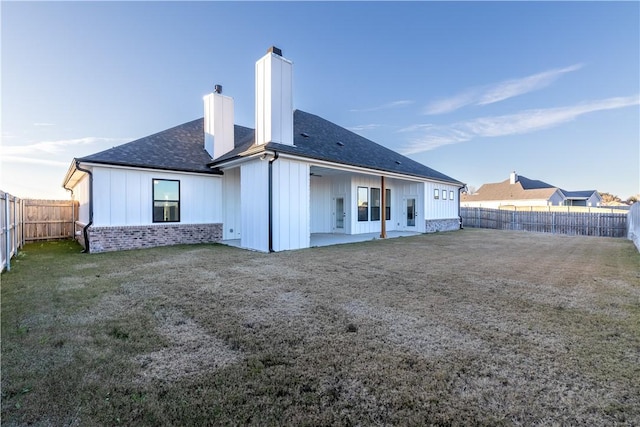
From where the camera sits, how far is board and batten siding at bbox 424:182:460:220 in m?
16.6

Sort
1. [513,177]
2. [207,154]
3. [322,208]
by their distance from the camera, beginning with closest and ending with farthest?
[207,154]
[322,208]
[513,177]

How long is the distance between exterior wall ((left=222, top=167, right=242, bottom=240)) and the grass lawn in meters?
6.28

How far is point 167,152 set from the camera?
11.5 meters

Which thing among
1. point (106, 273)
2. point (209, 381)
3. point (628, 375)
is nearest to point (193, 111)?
point (106, 273)

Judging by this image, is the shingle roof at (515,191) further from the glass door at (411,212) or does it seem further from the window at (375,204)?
the window at (375,204)

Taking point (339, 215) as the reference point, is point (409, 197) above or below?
above

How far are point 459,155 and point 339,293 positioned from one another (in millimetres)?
24902

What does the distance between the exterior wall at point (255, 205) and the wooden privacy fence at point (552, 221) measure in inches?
709

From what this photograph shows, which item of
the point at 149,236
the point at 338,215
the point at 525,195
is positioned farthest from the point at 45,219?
the point at 525,195

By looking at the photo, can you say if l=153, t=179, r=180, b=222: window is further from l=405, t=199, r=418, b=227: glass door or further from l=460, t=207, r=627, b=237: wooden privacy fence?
l=460, t=207, r=627, b=237: wooden privacy fence

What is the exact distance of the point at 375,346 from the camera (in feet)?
9.74

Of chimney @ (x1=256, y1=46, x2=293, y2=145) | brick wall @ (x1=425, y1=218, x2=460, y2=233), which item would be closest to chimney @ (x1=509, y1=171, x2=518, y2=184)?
brick wall @ (x1=425, y1=218, x2=460, y2=233)

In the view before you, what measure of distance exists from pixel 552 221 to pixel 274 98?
63.6 feet

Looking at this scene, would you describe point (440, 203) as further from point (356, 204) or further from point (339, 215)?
point (339, 215)
